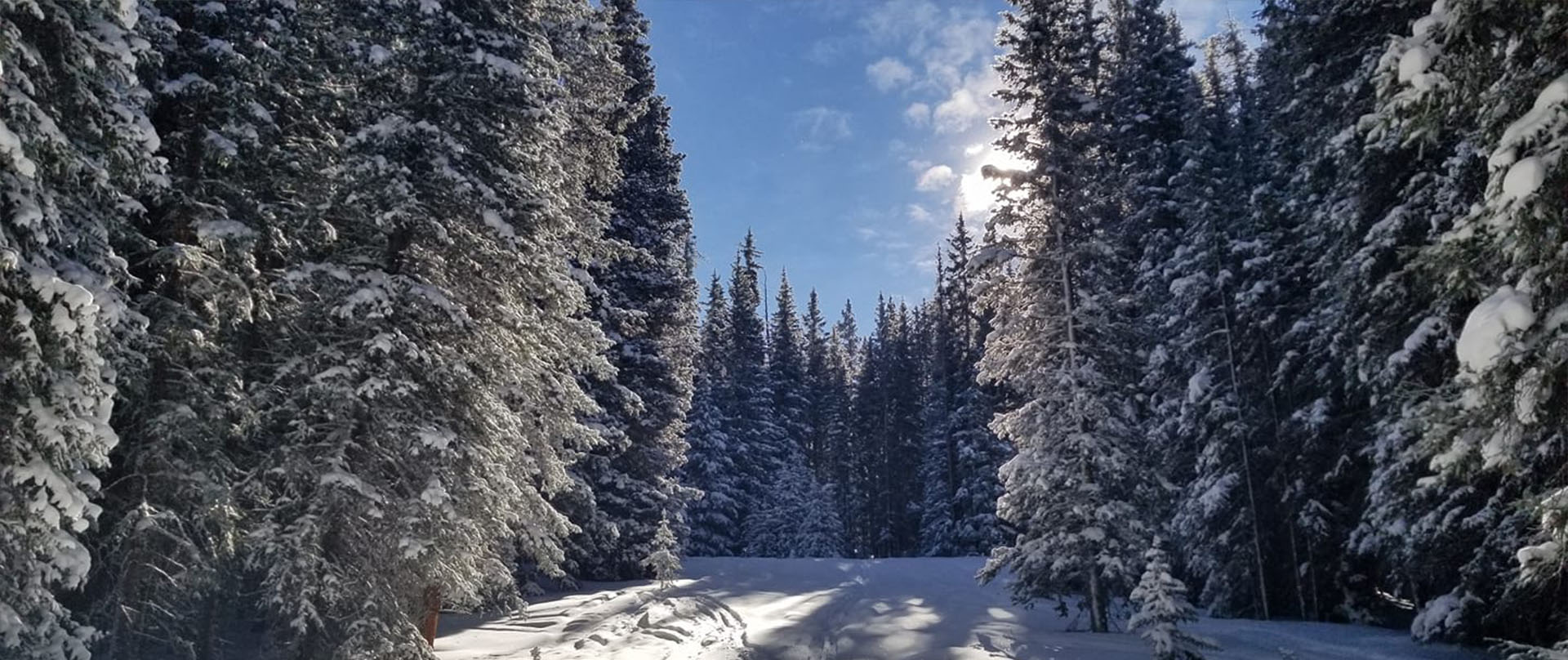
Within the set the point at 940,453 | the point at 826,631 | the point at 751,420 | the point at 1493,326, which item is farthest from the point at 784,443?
the point at 1493,326

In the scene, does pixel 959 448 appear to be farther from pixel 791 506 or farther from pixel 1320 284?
pixel 1320 284

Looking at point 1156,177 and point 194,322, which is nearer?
point 194,322

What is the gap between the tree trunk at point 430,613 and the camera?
12.1 m

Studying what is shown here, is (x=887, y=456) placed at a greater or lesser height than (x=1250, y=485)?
greater

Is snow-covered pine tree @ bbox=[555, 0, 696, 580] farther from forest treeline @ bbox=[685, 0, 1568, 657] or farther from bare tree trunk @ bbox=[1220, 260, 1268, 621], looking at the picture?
bare tree trunk @ bbox=[1220, 260, 1268, 621]

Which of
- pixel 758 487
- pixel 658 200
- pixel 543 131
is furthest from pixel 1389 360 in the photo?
pixel 758 487

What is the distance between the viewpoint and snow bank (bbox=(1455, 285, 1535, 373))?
17.5 feet

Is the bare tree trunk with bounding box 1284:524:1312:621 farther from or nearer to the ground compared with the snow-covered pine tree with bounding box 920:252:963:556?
nearer to the ground

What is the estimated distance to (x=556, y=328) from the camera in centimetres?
1512

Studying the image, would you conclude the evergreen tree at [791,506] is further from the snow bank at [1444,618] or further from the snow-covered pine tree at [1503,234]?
the snow-covered pine tree at [1503,234]

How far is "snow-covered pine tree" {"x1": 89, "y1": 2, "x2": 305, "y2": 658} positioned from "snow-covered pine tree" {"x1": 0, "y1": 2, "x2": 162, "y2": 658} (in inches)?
61.4

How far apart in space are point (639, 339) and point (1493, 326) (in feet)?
79.6

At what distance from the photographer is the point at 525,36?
1403 cm

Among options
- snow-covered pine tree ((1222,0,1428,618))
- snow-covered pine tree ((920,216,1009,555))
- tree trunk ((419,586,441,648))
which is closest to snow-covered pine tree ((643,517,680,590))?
tree trunk ((419,586,441,648))
